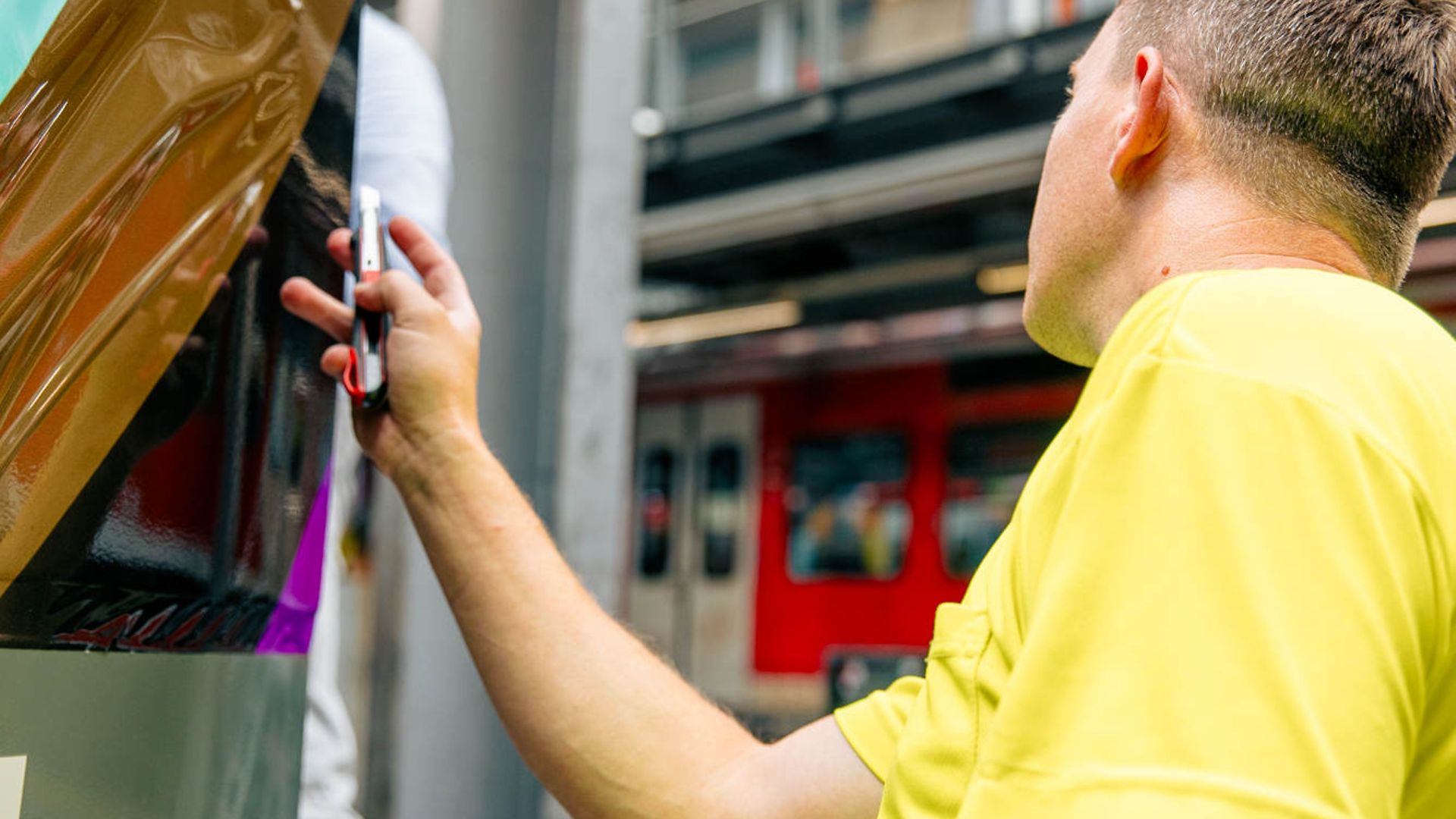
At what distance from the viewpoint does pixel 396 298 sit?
Answer: 1170mm

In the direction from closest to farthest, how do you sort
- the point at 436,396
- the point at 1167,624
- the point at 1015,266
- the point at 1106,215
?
1. the point at 1167,624
2. the point at 1106,215
3. the point at 436,396
4. the point at 1015,266

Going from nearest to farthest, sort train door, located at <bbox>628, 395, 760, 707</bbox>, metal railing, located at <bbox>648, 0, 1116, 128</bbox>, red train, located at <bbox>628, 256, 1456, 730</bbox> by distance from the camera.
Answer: metal railing, located at <bbox>648, 0, 1116, 128</bbox> < red train, located at <bbox>628, 256, 1456, 730</bbox> < train door, located at <bbox>628, 395, 760, 707</bbox>

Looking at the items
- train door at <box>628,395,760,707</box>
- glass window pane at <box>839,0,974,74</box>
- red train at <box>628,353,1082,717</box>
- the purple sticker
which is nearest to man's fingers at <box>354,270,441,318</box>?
the purple sticker

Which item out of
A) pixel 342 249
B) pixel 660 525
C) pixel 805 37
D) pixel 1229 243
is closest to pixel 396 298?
pixel 342 249

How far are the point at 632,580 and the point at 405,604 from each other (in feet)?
29.7

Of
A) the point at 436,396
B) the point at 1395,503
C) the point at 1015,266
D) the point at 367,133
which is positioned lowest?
the point at 1395,503

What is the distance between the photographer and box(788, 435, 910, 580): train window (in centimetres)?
957

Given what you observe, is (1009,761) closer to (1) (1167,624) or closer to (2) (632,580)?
(1) (1167,624)

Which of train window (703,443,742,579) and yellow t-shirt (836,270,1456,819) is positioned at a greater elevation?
train window (703,443,742,579)

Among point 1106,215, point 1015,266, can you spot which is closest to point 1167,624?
point 1106,215

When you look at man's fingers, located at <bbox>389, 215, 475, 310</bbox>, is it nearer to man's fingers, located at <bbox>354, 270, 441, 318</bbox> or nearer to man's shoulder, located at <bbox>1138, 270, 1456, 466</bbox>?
man's fingers, located at <bbox>354, 270, 441, 318</bbox>

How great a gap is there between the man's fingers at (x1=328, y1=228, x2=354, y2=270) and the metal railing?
20.5 feet

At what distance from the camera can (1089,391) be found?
76 centimetres

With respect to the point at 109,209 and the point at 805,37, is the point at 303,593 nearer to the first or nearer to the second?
the point at 109,209
